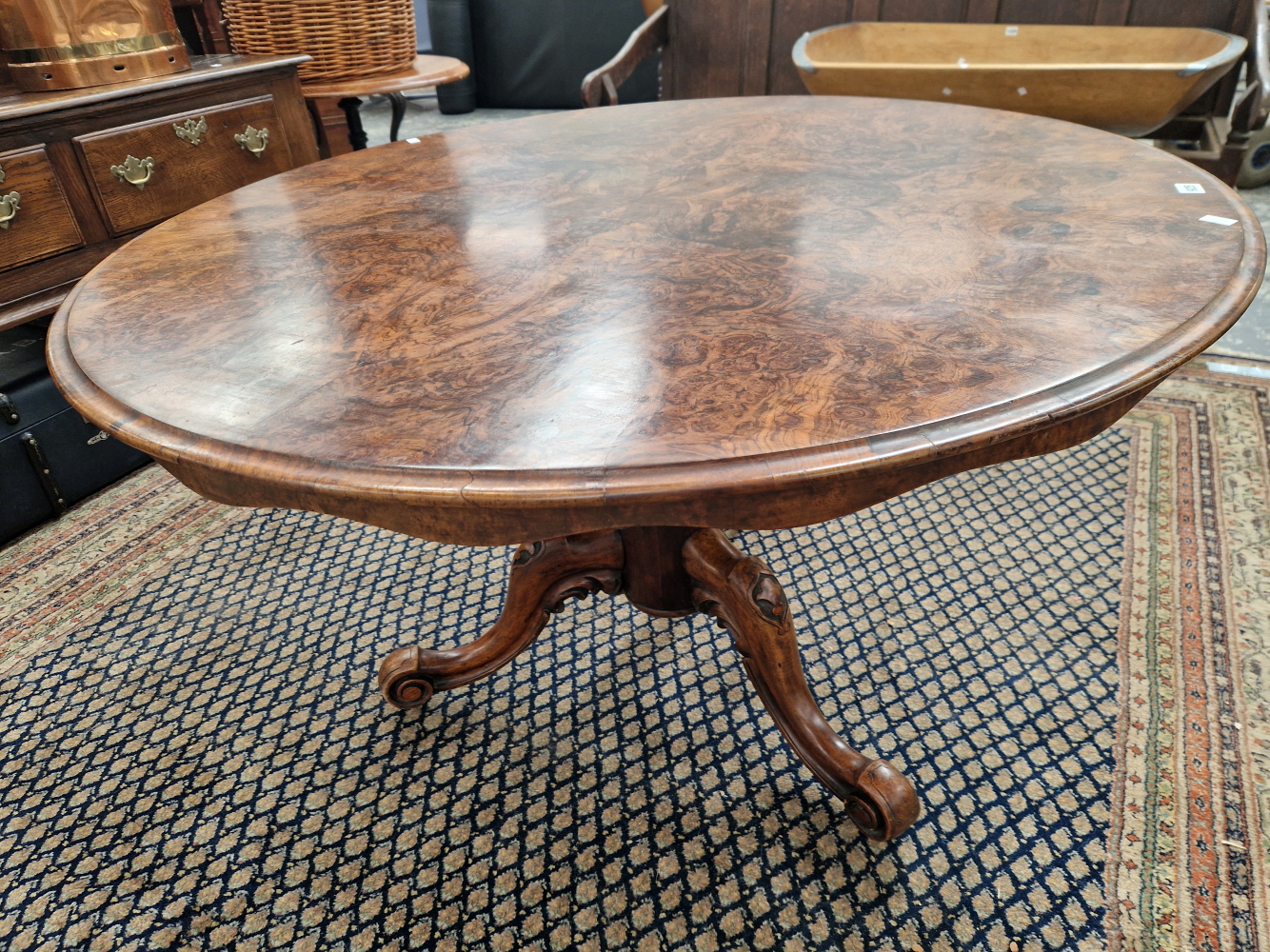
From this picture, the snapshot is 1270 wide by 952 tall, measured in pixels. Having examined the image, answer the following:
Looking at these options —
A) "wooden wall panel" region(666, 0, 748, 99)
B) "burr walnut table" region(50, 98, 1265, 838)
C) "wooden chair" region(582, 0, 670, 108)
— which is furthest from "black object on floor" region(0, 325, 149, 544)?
"wooden wall panel" region(666, 0, 748, 99)

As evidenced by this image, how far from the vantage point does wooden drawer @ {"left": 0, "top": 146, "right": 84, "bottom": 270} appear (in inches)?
50.4

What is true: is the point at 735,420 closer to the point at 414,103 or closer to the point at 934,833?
the point at 934,833

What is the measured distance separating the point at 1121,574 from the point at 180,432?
1.25 metres

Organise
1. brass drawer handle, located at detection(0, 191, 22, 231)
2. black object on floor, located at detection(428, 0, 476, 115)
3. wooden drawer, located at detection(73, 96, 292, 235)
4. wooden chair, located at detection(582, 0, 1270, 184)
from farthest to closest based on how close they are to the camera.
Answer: black object on floor, located at detection(428, 0, 476, 115) → wooden chair, located at detection(582, 0, 1270, 184) → wooden drawer, located at detection(73, 96, 292, 235) → brass drawer handle, located at detection(0, 191, 22, 231)

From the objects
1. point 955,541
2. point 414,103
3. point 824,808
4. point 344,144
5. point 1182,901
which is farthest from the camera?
point 414,103

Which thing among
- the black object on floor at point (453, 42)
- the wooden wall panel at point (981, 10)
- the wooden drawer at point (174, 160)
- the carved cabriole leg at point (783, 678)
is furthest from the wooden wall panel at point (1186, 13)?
the black object on floor at point (453, 42)

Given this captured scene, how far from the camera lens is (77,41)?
1353 millimetres

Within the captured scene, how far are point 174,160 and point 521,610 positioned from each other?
1169 millimetres

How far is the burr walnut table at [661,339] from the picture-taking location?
504mm

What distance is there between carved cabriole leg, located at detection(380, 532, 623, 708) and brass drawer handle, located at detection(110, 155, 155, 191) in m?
1.04

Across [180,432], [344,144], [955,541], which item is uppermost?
[180,432]

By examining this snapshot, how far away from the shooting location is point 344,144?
320 centimetres

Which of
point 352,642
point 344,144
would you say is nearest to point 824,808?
point 352,642

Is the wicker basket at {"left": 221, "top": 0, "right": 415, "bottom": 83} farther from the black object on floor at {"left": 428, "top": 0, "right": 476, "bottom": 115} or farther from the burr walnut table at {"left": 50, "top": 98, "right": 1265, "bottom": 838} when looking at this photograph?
the black object on floor at {"left": 428, "top": 0, "right": 476, "bottom": 115}
